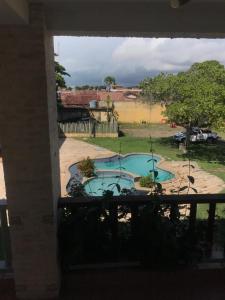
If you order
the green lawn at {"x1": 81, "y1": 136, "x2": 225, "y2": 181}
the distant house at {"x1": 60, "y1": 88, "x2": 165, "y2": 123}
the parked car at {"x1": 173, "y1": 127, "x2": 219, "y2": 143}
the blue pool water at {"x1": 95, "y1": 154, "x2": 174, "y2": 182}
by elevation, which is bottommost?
the blue pool water at {"x1": 95, "y1": 154, "x2": 174, "y2": 182}

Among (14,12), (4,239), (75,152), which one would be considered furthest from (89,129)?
(14,12)

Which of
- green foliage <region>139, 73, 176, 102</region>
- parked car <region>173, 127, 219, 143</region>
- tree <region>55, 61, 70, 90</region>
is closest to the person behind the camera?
green foliage <region>139, 73, 176, 102</region>

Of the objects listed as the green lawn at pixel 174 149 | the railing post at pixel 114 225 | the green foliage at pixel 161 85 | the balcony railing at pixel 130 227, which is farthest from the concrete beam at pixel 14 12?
the green foliage at pixel 161 85

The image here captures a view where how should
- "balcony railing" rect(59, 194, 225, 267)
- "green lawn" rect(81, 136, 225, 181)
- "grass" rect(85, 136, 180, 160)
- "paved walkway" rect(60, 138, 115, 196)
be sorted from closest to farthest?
1. "balcony railing" rect(59, 194, 225, 267)
2. "paved walkway" rect(60, 138, 115, 196)
3. "green lawn" rect(81, 136, 225, 181)
4. "grass" rect(85, 136, 180, 160)

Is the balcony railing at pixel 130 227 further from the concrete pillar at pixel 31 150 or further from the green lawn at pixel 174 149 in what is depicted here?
the green lawn at pixel 174 149

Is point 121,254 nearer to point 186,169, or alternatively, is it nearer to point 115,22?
point 115,22

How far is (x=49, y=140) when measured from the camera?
2.78 meters

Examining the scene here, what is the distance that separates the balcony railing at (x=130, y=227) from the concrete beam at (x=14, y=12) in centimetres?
172

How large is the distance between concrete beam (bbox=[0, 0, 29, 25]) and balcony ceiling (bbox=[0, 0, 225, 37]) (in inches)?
9.2

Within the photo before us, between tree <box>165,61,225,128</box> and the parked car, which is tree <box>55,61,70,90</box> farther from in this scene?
the parked car

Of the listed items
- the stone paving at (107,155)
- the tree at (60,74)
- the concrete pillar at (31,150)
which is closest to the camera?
the concrete pillar at (31,150)

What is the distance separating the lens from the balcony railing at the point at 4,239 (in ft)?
10.8

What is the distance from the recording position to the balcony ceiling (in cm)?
262

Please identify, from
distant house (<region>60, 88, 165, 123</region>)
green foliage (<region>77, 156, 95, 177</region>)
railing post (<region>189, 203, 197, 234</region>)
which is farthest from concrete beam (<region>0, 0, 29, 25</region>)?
distant house (<region>60, 88, 165, 123</region>)
